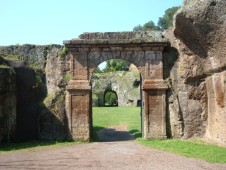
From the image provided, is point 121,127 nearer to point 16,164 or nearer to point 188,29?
point 188,29

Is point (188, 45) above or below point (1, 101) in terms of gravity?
above

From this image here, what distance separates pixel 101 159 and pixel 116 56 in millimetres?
4425

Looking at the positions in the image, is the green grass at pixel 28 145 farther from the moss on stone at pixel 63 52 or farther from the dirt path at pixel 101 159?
the moss on stone at pixel 63 52

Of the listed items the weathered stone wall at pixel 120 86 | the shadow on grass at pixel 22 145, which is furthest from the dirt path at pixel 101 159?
the weathered stone wall at pixel 120 86

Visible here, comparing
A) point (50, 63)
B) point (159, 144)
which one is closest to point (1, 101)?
point (50, 63)

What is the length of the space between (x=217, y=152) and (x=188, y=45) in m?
3.95

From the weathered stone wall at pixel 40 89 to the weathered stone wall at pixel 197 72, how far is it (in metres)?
3.81

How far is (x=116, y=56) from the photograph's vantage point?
11750 mm

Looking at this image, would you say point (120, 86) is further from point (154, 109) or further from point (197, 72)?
point (197, 72)

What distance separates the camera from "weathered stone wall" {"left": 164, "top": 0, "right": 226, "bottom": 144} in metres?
9.94

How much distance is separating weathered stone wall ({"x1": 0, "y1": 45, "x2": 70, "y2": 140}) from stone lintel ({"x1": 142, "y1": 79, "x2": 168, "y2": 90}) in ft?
9.35

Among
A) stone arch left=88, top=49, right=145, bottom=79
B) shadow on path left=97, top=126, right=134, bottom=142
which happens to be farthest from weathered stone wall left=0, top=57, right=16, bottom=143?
shadow on path left=97, top=126, right=134, bottom=142

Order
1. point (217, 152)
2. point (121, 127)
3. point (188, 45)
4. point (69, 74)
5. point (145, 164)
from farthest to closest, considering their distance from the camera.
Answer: point (121, 127) → point (69, 74) → point (188, 45) → point (217, 152) → point (145, 164)

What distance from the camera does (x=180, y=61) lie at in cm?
1152
